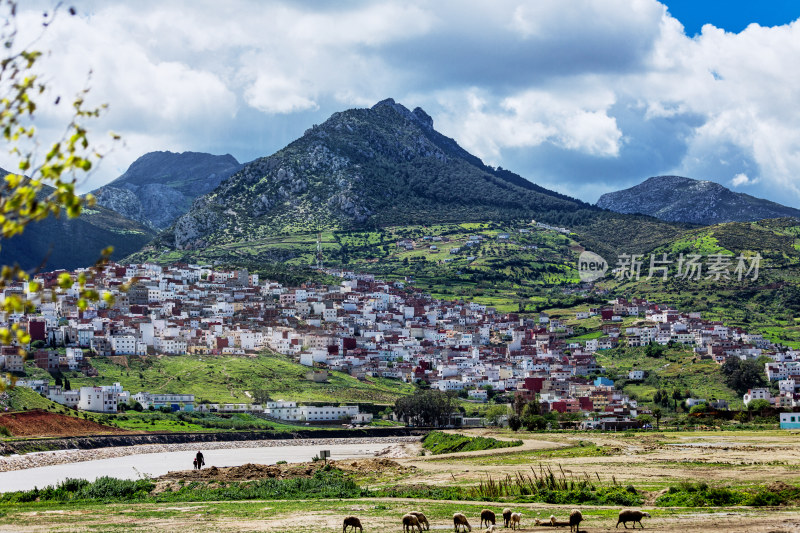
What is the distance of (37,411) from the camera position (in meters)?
69.6

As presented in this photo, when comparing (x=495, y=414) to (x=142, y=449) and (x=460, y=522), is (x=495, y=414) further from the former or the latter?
(x=460, y=522)

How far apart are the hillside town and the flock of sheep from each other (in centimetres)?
5719

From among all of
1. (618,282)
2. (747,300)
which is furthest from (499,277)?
(747,300)

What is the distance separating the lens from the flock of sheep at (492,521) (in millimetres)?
20094

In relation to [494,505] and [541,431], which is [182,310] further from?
[494,505]

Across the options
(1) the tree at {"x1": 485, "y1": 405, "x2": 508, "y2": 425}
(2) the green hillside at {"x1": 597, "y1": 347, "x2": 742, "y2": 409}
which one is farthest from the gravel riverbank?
(2) the green hillside at {"x1": 597, "y1": 347, "x2": 742, "y2": 409}

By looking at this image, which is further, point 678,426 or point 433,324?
point 433,324

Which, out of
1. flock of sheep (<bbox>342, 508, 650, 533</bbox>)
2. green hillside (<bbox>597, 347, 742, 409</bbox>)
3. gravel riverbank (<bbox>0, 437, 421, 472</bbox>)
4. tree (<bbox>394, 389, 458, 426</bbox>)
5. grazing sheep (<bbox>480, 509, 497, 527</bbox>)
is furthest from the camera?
green hillside (<bbox>597, 347, 742, 409</bbox>)

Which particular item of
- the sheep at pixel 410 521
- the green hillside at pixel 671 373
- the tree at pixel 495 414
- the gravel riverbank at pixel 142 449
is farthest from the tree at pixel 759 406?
the sheep at pixel 410 521

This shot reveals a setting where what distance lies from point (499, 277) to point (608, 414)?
93.5m

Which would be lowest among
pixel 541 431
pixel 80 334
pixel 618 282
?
pixel 541 431

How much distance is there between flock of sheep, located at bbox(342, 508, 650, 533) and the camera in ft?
65.9

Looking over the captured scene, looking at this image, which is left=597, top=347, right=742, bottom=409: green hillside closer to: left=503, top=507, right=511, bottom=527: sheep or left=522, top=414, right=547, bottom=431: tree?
left=522, top=414, right=547, bottom=431: tree

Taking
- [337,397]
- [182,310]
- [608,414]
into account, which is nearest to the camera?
[608,414]
